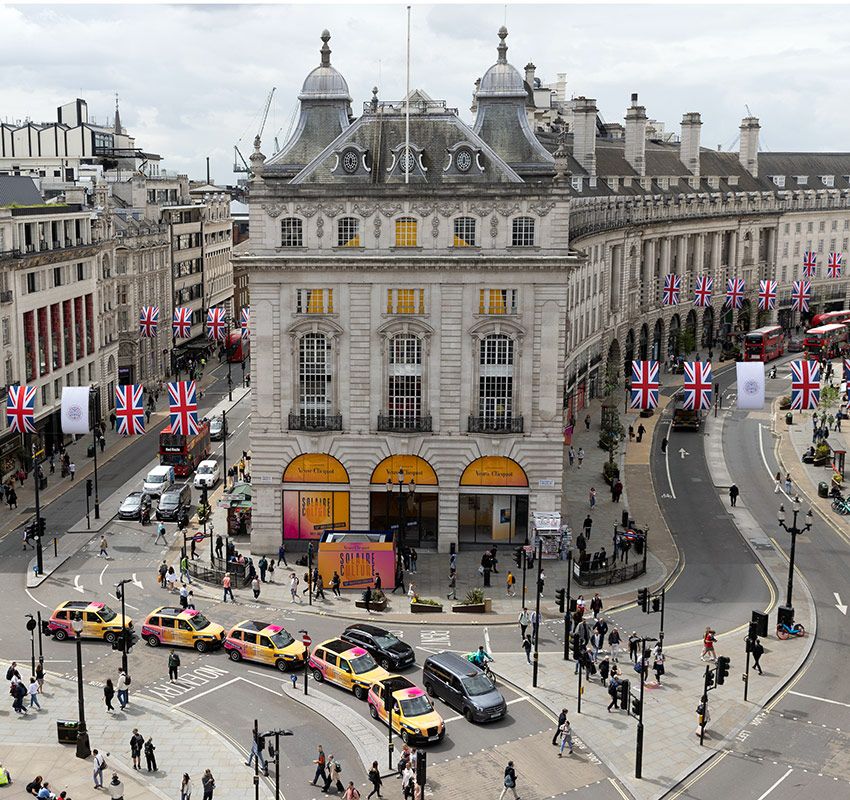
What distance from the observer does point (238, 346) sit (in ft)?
475

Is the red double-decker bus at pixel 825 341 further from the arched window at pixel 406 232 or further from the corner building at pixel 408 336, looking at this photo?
the arched window at pixel 406 232

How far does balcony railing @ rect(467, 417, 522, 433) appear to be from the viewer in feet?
227

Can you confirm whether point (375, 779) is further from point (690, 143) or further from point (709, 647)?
point (690, 143)

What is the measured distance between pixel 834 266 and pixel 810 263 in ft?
10.5

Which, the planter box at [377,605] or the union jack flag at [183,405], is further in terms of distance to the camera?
the union jack flag at [183,405]

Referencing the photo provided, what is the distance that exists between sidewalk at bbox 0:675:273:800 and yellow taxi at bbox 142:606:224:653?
16.3ft

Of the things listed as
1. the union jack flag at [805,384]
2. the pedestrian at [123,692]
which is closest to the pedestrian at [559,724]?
the pedestrian at [123,692]

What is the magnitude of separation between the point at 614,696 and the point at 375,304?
92.6 feet

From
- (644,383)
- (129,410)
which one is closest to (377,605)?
(129,410)

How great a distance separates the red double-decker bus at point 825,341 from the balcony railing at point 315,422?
3182 inches

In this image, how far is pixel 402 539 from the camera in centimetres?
6962

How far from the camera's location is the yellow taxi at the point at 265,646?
177 feet

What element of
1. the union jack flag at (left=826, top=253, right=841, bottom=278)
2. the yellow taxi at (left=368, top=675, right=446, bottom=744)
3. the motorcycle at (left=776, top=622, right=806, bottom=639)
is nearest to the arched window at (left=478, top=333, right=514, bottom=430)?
the motorcycle at (left=776, top=622, right=806, bottom=639)

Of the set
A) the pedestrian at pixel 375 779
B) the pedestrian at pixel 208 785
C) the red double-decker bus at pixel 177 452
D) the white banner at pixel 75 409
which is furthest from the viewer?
the red double-decker bus at pixel 177 452
